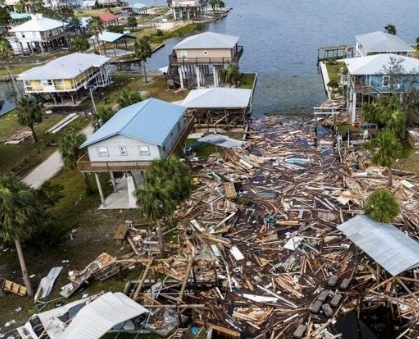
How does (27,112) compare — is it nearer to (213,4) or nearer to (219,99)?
(219,99)

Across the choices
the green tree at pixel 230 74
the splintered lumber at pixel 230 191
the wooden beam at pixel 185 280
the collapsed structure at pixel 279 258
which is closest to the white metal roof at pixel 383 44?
the green tree at pixel 230 74

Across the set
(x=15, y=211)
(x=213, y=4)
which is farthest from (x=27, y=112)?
(x=213, y=4)

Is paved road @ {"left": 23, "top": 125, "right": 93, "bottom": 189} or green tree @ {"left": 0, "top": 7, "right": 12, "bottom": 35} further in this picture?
green tree @ {"left": 0, "top": 7, "right": 12, "bottom": 35}

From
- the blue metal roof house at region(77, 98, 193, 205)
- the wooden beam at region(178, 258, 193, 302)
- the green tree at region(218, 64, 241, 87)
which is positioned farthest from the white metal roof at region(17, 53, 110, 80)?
the wooden beam at region(178, 258, 193, 302)

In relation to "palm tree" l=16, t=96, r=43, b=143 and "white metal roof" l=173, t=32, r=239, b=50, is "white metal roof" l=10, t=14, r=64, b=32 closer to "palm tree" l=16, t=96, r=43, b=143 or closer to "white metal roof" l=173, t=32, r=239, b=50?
"white metal roof" l=173, t=32, r=239, b=50

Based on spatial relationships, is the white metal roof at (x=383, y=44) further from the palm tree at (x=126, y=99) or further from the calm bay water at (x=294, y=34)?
the palm tree at (x=126, y=99)
